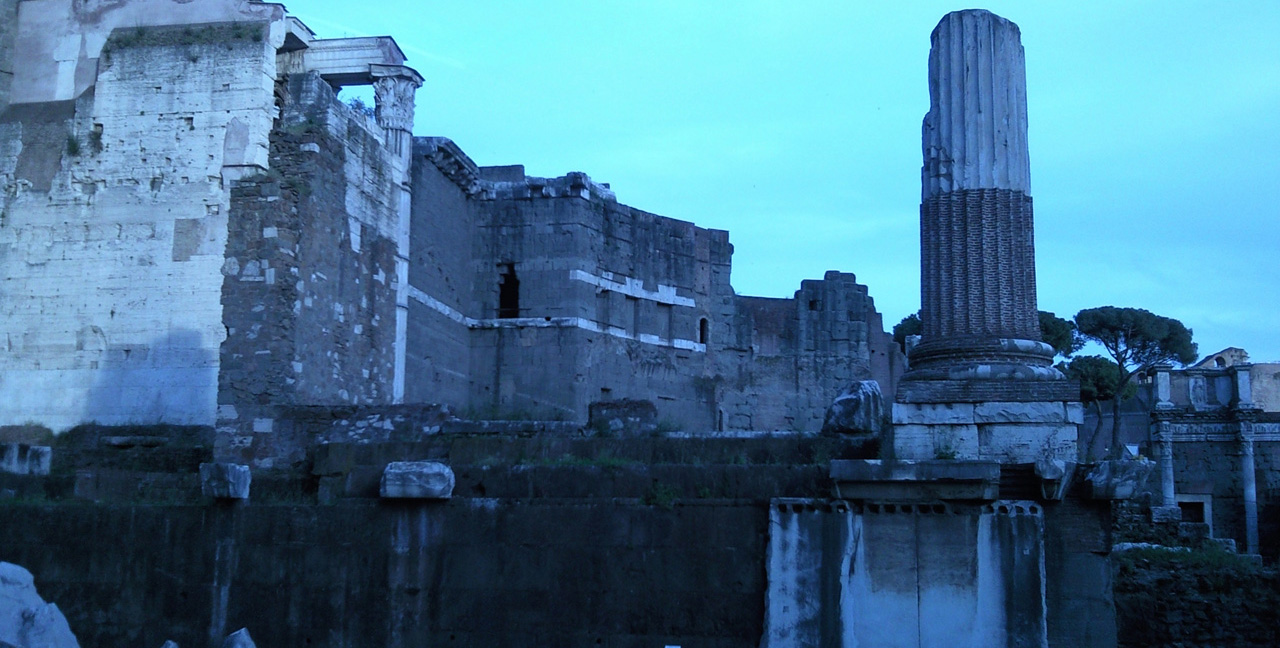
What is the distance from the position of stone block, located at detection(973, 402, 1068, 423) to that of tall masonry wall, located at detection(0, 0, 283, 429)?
1017 centimetres

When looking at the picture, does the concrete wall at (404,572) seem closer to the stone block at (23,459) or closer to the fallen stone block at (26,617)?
Result: the fallen stone block at (26,617)

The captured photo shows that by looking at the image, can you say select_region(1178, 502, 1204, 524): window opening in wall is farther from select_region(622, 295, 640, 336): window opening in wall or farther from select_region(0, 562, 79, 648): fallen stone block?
select_region(0, 562, 79, 648): fallen stone block

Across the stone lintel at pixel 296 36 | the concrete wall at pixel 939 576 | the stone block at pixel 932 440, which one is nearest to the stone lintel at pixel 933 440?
the stone block at pixel 932 440

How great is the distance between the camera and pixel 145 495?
1309 centimetres

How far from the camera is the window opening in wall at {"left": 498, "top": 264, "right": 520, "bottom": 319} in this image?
24750 millimetres

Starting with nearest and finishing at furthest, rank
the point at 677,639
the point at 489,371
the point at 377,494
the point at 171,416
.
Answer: the point at 677,639
the point at 377,494
the point at 171,416
the point at 489,371

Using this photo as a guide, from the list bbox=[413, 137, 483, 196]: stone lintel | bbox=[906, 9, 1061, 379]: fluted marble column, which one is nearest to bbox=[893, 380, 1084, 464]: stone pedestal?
bbox=[906, 9, 1061, 379]: fluted marble column

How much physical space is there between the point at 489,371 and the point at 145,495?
451 inches

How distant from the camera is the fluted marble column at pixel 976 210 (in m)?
10.2

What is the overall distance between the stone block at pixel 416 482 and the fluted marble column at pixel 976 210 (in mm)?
4142

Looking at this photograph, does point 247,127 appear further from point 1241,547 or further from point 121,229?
point 1241,547

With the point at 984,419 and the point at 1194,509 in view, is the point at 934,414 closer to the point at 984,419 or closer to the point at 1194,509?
the point at 984,419

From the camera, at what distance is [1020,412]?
378 inches

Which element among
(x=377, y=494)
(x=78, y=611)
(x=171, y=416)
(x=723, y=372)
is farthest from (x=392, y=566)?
(x=723, y=372)
